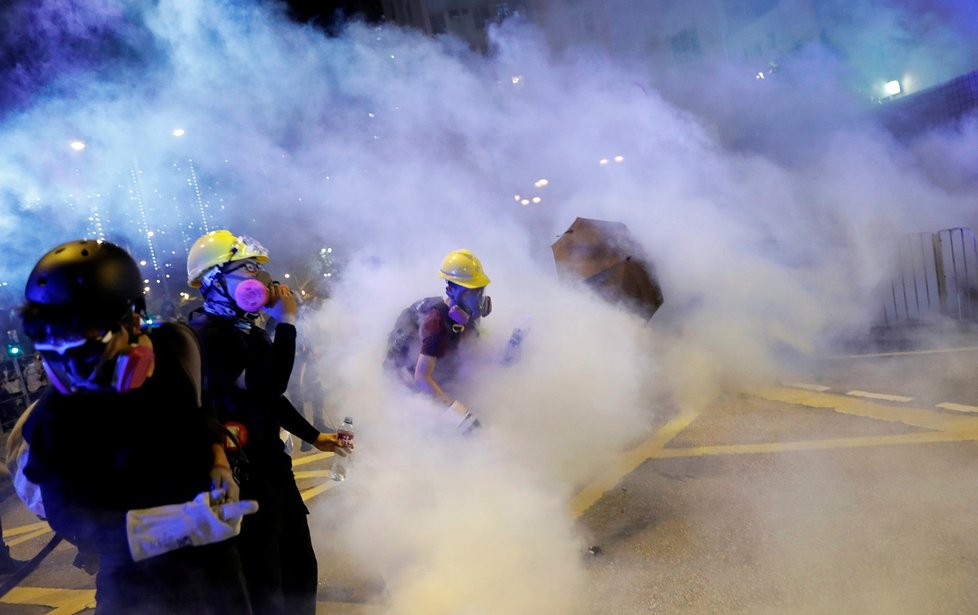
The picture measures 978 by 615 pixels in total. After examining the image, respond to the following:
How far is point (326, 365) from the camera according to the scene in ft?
22.4

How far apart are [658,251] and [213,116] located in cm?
569

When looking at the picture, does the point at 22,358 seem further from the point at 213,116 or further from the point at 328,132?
the point at 328,132

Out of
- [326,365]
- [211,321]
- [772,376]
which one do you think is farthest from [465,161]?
[211,321]

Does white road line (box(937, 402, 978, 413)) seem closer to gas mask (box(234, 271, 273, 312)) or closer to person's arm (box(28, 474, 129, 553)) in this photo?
gas mask (box(234, 271, 273, 312))

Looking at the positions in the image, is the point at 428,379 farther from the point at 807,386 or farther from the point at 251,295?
the point at 807,386

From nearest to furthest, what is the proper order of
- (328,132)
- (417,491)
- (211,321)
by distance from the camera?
(211,321) → (417,491) → (328,132)

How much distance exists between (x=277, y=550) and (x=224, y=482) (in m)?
0.74

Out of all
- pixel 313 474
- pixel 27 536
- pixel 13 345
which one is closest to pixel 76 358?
pixel 313 474

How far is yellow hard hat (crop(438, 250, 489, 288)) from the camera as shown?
4.18 metres

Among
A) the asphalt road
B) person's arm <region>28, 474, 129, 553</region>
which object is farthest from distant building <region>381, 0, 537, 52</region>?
person's arm <region>28, 474, 129, 553</region>

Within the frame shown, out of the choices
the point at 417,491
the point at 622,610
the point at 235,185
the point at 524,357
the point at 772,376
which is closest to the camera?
the point at 622,610

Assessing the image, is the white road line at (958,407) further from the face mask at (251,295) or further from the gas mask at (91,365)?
the gas mask at (91,365)

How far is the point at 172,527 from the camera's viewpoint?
170 cm

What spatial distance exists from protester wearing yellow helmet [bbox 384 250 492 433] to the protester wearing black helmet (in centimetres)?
209
